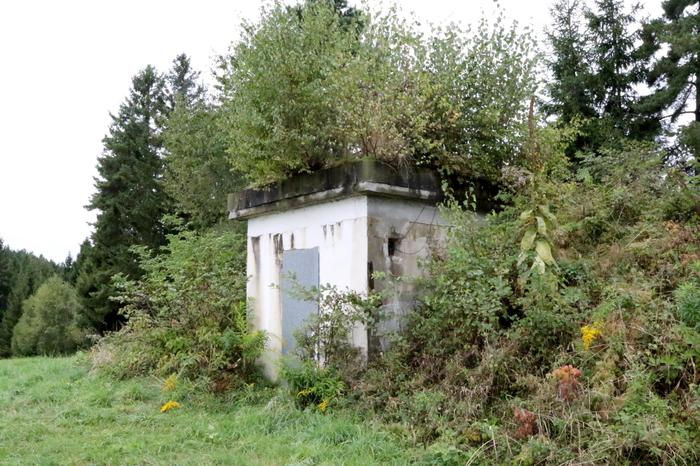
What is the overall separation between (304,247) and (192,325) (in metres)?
Answer: 1.93

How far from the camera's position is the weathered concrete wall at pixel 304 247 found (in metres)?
6.70

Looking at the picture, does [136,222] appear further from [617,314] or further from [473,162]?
[617,314]

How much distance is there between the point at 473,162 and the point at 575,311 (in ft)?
8.64

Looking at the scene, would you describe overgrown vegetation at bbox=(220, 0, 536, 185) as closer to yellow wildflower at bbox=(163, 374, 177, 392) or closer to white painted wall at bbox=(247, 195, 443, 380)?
white painted wall at bbox=(247, 195, 443, 380)

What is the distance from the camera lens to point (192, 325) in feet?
26.6

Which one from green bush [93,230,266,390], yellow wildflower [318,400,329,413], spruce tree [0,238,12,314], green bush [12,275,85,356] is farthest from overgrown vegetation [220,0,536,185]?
spruce tree [0,238,12,314]

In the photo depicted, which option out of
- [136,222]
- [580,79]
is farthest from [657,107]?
[136,222]

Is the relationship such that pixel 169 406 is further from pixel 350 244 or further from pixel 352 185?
pixel 352 185

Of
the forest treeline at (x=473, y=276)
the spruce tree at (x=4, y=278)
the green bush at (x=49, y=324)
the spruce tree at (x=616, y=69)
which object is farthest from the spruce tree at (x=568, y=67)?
the spruce tree at (x=4, y=278)

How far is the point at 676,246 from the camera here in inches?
220

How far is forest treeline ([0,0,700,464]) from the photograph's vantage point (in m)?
4.32

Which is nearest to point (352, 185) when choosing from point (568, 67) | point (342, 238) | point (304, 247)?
point (342, 238)

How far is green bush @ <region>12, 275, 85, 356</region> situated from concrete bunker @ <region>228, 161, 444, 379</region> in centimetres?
3019

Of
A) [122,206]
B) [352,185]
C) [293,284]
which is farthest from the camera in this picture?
[122,206]
